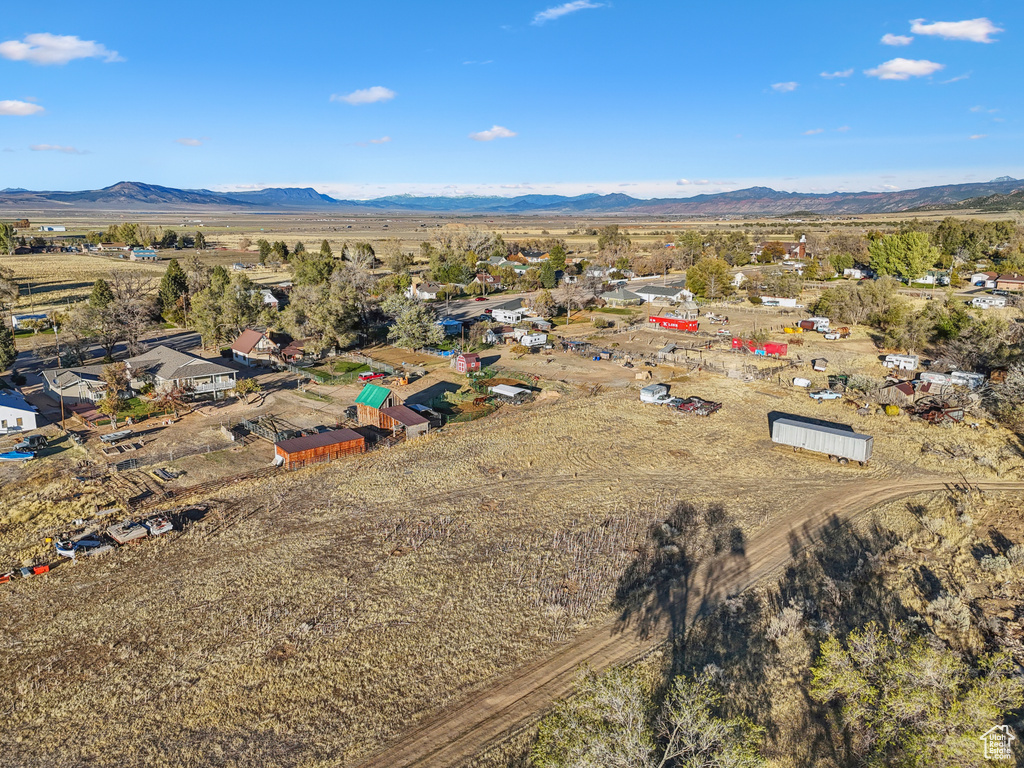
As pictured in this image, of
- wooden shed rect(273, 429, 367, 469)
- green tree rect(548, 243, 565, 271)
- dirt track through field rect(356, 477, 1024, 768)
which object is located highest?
green tree rect(548, 243, 565, 271)

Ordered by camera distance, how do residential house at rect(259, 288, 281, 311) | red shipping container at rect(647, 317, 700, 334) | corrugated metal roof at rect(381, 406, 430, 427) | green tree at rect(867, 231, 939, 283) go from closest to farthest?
corrugated metal roof at rect(381, 406, 430, 427), red shipping container at rect(647, 317, 700, 334), residential house at rect(259, 288, 281, 311), green tree at rect(867, 231, 939, 283)

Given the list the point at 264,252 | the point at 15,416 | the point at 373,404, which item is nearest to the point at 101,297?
the point at 15,416

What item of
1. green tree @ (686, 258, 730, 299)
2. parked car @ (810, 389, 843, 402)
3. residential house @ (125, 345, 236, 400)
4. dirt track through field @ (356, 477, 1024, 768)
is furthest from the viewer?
green tree @ (686, 258, 730, 299)

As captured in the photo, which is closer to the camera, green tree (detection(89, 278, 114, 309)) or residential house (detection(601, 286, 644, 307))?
green tree (detection(89, 278, 114, 309))

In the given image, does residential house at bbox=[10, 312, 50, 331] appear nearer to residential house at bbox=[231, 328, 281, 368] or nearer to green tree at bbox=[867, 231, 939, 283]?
residential house at bbox=[231, 328, 281, 368]

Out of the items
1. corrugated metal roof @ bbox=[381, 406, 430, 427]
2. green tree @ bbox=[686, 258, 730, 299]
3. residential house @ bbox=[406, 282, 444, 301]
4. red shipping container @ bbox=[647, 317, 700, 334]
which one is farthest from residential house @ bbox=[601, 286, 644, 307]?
corrugated metal roof @ bbox=[381, 406, 430, 427]

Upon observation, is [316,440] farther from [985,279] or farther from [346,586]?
[985,279]
